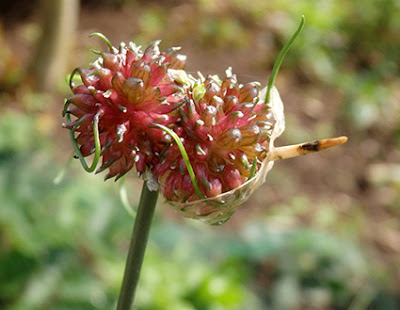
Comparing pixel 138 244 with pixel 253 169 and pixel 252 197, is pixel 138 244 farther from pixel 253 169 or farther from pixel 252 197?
pixel 252 197

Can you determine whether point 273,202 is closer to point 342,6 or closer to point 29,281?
point 29,281


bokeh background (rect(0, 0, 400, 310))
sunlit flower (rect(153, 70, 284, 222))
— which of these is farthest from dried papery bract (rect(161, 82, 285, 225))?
bokeh background (rect(0, 0, 400, 310))

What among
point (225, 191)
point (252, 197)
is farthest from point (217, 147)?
point (252, 197)

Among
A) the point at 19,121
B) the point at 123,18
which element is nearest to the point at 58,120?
the point at 19,121

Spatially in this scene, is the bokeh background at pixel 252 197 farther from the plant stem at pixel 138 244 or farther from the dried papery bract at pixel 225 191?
the plant stem at pixel 138 244

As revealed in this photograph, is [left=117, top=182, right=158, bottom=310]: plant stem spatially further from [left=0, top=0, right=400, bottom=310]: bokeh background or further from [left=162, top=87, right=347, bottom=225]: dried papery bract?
[left=0, top=0, right=400, bottom=310]: bokeh background

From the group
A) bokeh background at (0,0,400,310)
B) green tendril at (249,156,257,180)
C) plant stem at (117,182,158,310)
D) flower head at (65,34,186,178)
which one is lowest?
bokeh background at (0,0,400,310)

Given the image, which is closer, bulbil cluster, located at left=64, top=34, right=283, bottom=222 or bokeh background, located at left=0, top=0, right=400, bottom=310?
bulbil cluster, located at left=64, top=34, right=283, bottom=222
